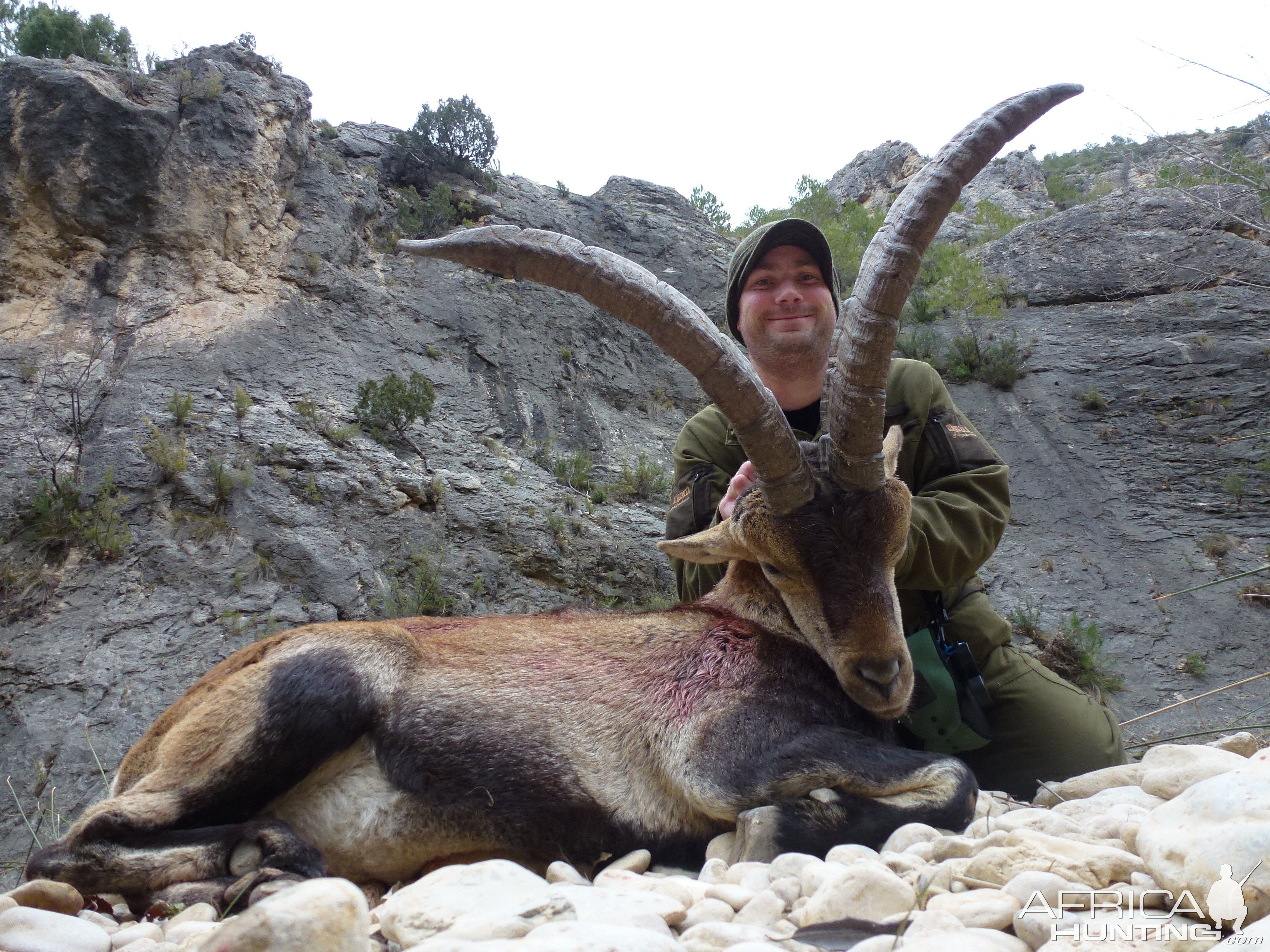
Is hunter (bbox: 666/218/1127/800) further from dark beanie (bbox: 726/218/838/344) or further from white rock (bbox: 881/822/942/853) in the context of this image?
white rock (bbox: 881/822/942/853)

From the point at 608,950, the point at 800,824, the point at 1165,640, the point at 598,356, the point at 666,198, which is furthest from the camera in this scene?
the point at 666,198

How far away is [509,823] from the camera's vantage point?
3424mm

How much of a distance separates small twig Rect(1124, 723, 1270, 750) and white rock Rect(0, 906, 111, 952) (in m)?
3.59

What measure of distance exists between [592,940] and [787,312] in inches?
172

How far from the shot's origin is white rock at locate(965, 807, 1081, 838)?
2652 millimetres

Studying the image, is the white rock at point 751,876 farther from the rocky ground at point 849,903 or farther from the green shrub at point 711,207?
the green shrub at point 711,207

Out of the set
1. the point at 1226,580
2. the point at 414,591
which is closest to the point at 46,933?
the point at 1226,580

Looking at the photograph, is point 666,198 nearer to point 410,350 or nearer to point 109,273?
point 410,350

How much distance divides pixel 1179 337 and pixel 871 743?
17.4 m

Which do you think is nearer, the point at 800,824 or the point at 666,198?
the point at 800,824

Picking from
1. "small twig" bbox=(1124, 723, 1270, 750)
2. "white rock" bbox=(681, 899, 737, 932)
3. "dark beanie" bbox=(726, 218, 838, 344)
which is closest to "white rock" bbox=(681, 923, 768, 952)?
"white rock" bbox=(681, 899, 737, 932)

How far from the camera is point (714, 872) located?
293cm

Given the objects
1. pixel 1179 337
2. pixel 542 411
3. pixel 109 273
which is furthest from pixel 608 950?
pixel 1179 337

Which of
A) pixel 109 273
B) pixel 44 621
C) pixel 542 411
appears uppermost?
pixel 109 273
